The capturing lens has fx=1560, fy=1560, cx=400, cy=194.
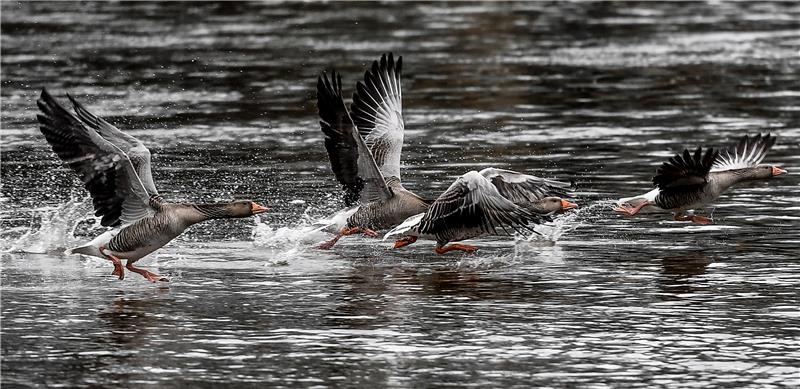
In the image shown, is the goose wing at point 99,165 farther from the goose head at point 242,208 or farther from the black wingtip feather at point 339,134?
the black wingtip feather at point 339,134

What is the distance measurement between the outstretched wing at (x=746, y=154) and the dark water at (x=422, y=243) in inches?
16.8

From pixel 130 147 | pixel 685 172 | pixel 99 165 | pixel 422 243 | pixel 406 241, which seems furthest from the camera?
pixel 422 243

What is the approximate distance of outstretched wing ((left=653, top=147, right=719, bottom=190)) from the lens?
11.9m

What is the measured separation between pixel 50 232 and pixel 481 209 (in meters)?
3.37

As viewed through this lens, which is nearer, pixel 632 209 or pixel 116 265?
pixel 116 265

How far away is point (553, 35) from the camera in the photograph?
91.8 feet

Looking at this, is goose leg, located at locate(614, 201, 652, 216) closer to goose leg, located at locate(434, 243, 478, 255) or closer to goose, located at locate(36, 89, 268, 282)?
goose leg, located at locate(434, 243, 478, 255)

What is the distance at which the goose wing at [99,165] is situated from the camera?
414 inches

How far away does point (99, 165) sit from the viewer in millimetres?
10555

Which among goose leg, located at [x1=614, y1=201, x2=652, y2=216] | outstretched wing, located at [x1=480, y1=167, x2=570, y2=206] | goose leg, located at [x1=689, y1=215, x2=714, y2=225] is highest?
outstretched wing, located at [x1=480, y1=167, x2=570, y2=206]

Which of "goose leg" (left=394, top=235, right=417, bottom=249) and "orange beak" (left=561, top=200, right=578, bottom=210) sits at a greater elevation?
"orange beak" (left=561, top=200, right=578, bottom=210)

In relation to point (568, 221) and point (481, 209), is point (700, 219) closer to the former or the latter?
point (568, 221)

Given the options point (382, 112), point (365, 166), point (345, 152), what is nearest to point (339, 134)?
point (345, 152)

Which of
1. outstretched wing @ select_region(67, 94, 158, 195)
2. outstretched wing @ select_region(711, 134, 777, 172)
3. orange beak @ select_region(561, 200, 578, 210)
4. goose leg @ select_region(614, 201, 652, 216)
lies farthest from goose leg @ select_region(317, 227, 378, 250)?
outstretched wing @ select_region(711, 134, 777, 172)
